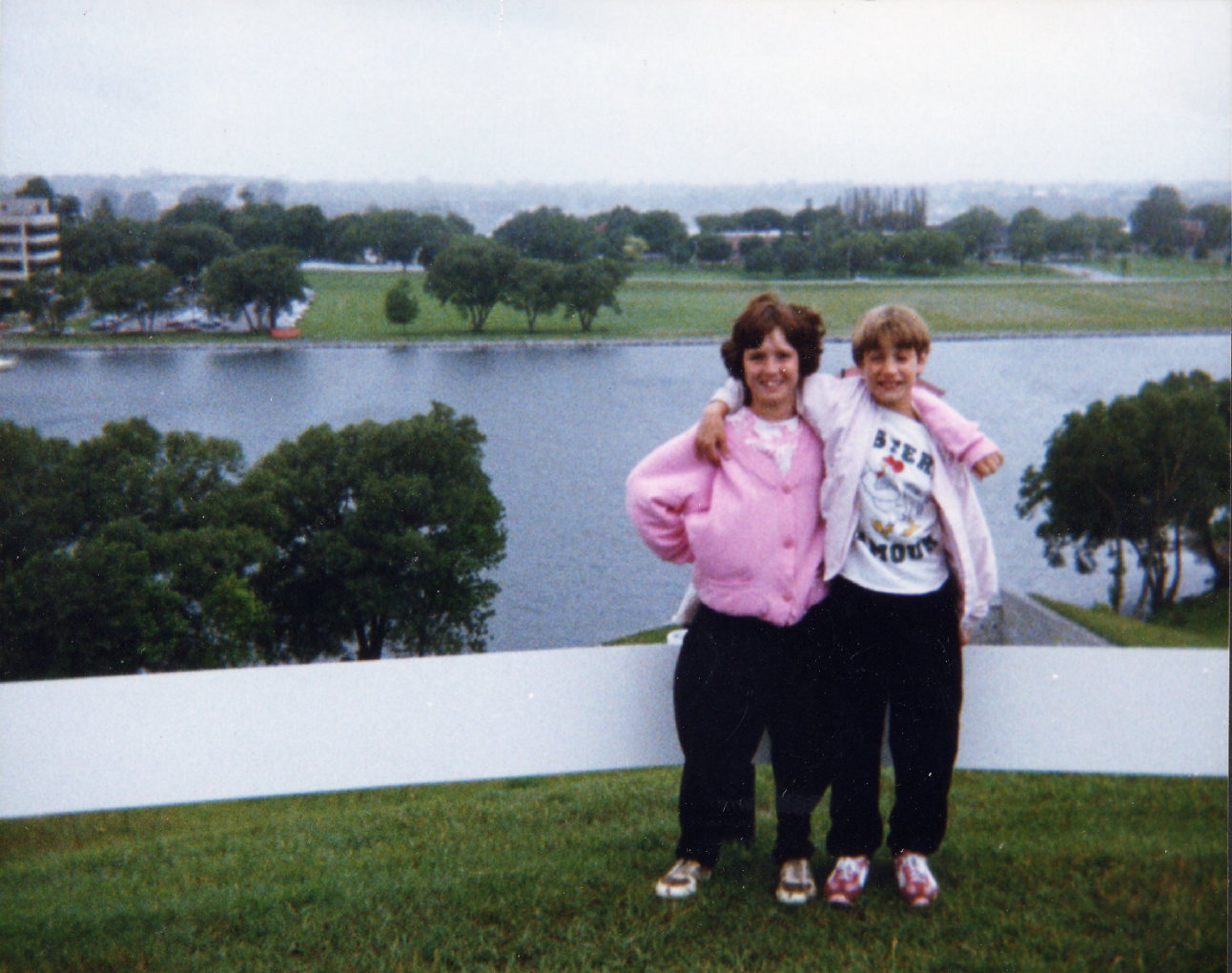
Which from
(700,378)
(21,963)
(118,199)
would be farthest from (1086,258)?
(21,963)

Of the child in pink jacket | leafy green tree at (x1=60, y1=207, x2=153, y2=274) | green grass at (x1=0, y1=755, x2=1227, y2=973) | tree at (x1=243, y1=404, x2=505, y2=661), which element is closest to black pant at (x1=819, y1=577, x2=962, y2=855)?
the child in pink jacket

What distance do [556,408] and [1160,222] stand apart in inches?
87.7

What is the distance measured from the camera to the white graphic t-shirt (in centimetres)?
304

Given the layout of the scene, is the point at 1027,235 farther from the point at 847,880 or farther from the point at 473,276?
the point at 847,880

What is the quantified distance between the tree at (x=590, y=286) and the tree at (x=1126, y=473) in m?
1.54

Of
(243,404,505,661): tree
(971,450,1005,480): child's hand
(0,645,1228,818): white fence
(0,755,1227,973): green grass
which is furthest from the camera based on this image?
(243,404,505,661): tree

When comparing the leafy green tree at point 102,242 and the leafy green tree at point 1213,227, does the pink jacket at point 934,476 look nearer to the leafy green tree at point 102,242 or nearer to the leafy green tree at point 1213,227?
the leafy green tree at point 1213,227

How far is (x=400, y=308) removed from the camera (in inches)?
160

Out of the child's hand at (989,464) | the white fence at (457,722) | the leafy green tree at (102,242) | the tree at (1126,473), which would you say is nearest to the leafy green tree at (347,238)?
the leafy green tree at (102,242)

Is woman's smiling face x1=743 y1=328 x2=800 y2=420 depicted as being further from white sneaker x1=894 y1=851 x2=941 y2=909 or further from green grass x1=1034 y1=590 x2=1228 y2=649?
green grass x1=1034 y1=590 x2=1228 y2=649

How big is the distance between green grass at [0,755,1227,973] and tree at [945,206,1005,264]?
1889mm

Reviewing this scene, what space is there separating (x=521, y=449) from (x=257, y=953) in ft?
5.57

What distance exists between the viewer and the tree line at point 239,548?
142 inches

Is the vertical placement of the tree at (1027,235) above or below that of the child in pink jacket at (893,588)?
above
